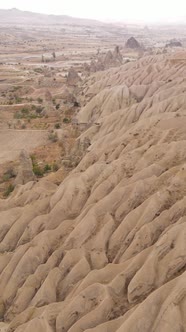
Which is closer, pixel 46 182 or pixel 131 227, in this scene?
pixel 131 227

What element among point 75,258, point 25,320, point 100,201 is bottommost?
point 25,320

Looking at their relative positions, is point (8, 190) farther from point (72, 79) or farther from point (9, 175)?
point (72, 79)

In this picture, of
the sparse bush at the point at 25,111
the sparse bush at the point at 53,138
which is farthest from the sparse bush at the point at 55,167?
the sparse bush at the point at 25,111

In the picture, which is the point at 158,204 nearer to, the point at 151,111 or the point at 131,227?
the point at 131,227

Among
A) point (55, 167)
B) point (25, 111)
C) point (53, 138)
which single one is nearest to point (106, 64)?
point (25, 111)

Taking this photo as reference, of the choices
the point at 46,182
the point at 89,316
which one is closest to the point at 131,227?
the point at 89,316

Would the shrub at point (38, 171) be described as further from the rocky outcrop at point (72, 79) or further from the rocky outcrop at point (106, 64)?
the rocky outcrop at point (106, 64)

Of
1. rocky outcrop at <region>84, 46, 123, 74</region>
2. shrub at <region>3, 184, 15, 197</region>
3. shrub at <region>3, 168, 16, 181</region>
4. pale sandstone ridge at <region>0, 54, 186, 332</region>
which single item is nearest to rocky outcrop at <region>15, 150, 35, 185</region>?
shrub at <region>3, 184, 15, 197</region>

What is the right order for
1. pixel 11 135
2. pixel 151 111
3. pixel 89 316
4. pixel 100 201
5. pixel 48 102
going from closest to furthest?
pixel 89 316 < pixel 100 201 < pixel 151 111 < pixel 11 135 < pixel 48 102
